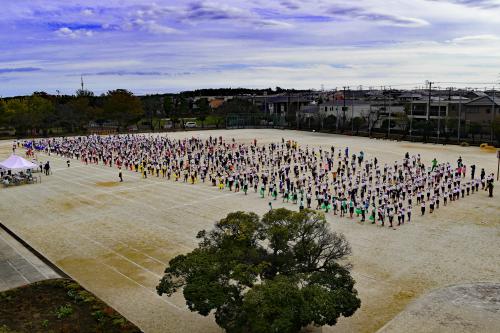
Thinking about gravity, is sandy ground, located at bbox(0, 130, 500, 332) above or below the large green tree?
below

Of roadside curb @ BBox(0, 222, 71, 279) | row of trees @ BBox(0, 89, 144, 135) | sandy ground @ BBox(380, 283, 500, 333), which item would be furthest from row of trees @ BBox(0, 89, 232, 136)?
sandy ground @ BBox(380, 283, 500, 333)

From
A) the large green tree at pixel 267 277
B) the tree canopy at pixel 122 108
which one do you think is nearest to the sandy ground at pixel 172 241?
the large green tree at pixel 267 277

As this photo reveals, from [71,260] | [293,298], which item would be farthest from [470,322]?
[71,260]

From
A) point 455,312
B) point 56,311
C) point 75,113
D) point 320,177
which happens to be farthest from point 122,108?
point 455,312

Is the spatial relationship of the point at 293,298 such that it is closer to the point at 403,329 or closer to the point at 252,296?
the point at 252,296

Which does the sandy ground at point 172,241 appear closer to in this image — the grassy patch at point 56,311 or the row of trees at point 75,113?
the grassy patch at point 56,311

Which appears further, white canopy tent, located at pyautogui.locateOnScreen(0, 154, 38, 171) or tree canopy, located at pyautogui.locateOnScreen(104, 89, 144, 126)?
tree canopy, located at pyautogui.locateOnScreen(104, 89, 144, 126)

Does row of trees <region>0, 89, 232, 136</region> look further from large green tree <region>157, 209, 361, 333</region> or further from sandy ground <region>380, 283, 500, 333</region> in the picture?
sandy ground <region>380, 283, 500, 333</region>

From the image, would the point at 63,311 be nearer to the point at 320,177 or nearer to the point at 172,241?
the point at 172,241
